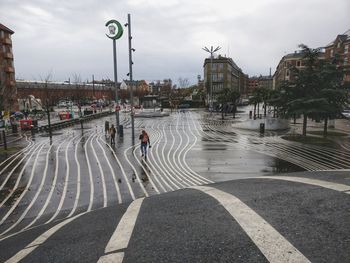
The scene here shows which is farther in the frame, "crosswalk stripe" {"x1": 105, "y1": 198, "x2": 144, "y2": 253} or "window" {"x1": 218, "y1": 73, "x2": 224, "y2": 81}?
"window" {"x1": 218, "y1": 73, "x2": 224, "y2": 81}

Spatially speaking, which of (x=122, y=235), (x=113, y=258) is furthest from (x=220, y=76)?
(x=113, y=258)

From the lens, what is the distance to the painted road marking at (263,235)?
14.8ft

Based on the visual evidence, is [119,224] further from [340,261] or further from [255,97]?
[255,97]

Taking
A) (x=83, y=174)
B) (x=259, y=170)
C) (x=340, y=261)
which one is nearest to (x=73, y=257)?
(x=340, y=261)

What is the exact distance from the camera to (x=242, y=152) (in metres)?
19.4

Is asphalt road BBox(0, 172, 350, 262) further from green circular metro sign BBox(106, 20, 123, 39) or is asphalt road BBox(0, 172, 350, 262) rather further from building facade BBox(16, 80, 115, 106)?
building facade BBox(16, 80, 115, 106)

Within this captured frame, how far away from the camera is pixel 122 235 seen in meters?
5.81

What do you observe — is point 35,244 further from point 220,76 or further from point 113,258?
point 220,76

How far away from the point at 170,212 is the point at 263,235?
2428mm

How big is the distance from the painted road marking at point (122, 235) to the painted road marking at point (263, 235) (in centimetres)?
213

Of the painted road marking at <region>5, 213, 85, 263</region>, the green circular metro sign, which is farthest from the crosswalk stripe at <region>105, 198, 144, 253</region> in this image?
the green circular metro sign

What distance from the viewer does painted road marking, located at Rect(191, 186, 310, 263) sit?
450cm

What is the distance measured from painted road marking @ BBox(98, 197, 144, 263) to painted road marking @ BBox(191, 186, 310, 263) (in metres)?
2.13

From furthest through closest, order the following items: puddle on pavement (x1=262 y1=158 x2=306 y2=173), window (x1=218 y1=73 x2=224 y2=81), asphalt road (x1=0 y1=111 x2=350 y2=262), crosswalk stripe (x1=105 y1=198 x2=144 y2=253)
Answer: window (x1=218 y1=73 x2=224 y2=81) → puddle on pavement (x1=262 y1=158 x2=306 y2=173) → crosswalk stripe (x1=105 y1=198 x2=144 y2=253) → asphalt road (x1=0 y1=111 x2=350 y2=262)
